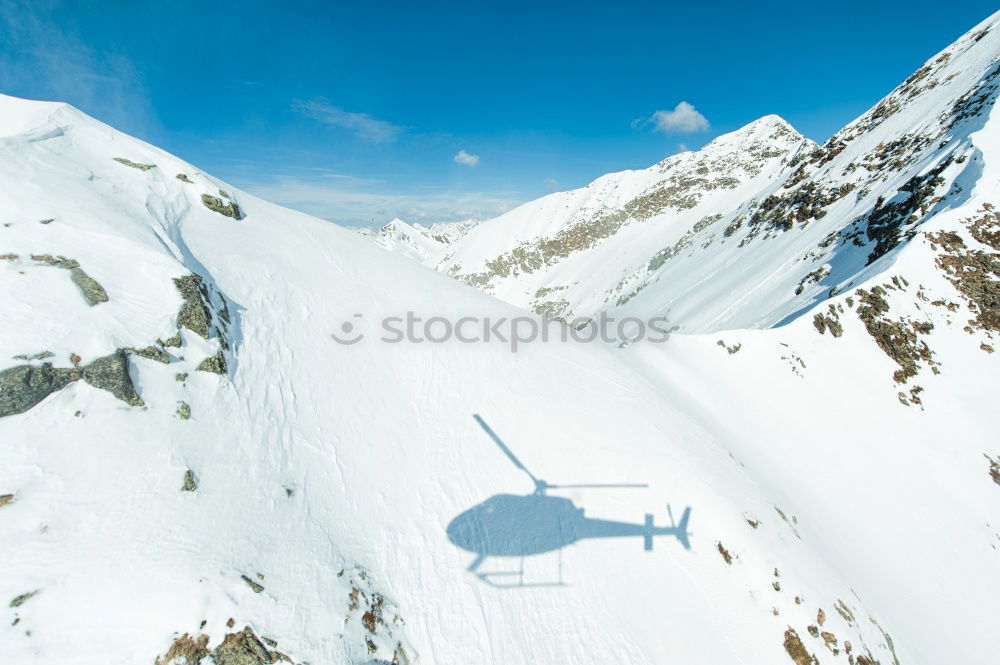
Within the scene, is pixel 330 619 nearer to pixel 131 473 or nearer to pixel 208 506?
pixel 208 506

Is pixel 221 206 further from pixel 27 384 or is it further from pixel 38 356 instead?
pixel 27 384

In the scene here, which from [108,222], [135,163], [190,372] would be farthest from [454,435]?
[135,163]

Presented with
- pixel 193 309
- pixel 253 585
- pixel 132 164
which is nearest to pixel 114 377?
pixel 193 309

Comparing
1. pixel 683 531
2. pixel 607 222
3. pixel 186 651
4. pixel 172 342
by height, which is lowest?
pixel 186 651

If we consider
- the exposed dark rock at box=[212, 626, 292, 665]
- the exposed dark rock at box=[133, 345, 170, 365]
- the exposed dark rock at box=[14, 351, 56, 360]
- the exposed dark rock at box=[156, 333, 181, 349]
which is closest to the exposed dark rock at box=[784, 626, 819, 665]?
the exposed dark rock at box=[212, 626, 292, 665]

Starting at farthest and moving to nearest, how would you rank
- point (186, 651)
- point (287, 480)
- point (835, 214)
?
1. point (835, 214)
2. point (287, 480)
3. point (186, 651)

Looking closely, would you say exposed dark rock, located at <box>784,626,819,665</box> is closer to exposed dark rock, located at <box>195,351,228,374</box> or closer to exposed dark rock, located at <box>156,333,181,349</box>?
exposed dark rock, located at <box>195,351,228,374</box>

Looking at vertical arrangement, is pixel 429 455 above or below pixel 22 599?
above
